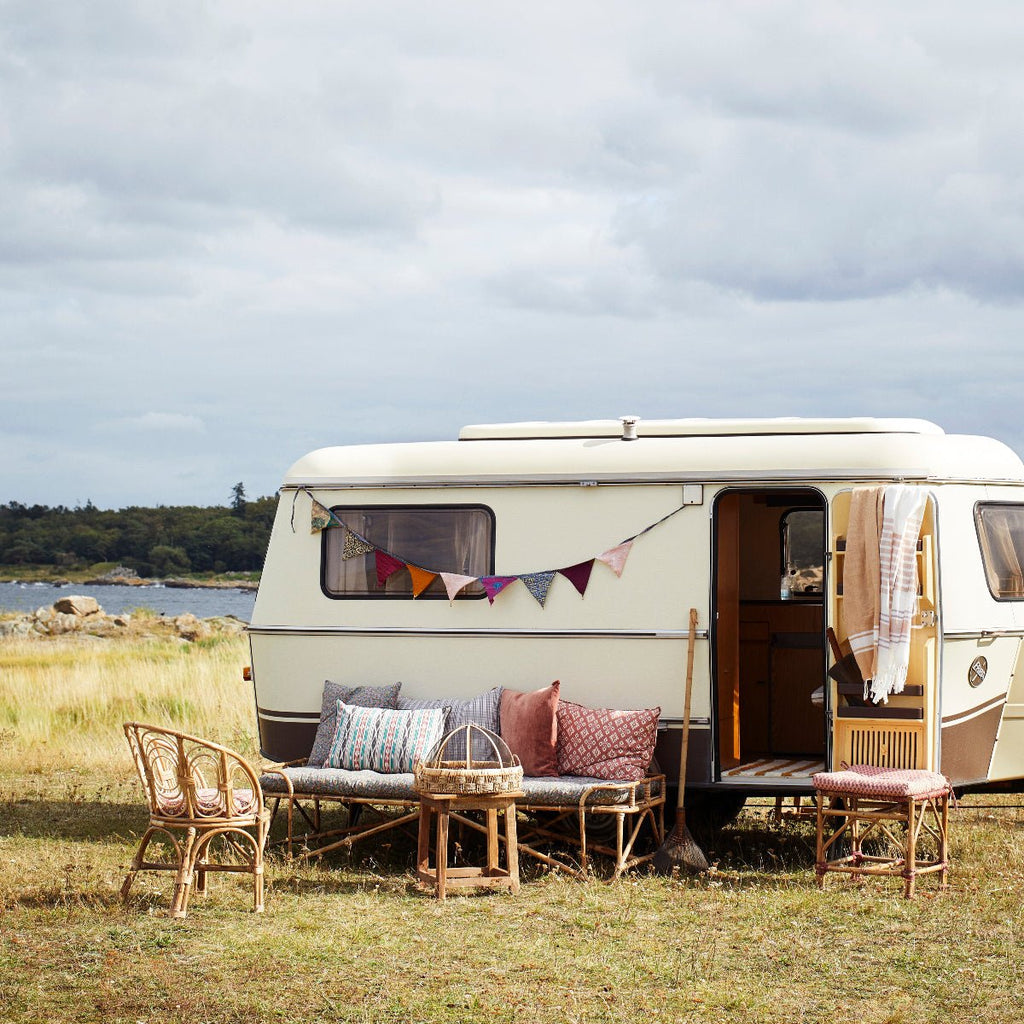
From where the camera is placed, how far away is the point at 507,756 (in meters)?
7.87

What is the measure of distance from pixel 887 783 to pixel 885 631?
85 cm

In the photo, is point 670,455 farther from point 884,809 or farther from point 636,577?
point 884,809

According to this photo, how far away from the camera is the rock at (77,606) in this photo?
33.8 meters

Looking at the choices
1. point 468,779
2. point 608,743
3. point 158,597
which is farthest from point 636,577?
point 158,597

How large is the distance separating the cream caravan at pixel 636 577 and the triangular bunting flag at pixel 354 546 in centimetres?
2

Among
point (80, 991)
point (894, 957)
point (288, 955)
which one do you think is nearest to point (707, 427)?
point (894, 957)

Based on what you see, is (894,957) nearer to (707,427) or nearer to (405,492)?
(707,427)

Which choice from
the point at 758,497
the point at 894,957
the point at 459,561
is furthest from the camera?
the point at 758,497

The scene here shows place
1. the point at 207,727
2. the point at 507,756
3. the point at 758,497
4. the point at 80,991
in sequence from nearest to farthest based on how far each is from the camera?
the point at 80,991
the point at 507,756
the point at 758,497
the point at 207,727

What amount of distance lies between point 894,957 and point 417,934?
2048 millimetres

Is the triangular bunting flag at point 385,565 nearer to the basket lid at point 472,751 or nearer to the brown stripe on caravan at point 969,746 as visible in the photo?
the basket lid at point 472,751

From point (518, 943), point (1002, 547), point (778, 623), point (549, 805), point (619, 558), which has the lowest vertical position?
point (518, 943)

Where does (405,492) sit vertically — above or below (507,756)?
above

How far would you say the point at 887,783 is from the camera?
6.91m
